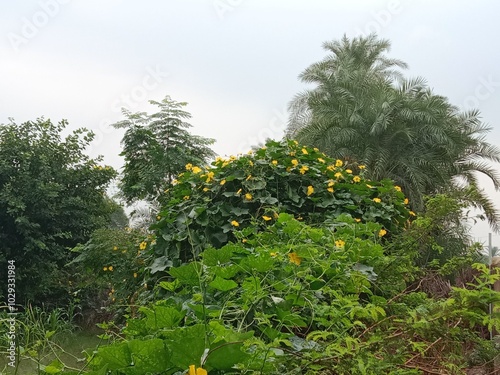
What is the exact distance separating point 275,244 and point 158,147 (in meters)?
5.37

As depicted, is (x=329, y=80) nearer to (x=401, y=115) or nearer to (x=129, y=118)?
(x=401, y=115)

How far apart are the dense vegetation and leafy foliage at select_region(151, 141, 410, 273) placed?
0.01 meters

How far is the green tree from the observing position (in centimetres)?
950

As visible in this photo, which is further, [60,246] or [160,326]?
[60,246]

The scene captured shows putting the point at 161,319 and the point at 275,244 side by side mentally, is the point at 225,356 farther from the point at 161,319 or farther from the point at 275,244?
the point at 275,244

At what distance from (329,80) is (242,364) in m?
10.6

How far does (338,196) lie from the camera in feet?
11.1

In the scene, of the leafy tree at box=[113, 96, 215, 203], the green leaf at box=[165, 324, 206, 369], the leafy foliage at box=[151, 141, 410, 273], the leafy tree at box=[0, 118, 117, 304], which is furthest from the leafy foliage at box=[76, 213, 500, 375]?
the leafy tree at box=[0, 118, 117, 304]

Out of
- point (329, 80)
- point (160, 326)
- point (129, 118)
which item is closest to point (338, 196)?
point (160, 326)

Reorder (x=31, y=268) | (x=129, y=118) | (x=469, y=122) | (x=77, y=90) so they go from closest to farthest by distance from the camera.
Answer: (x=77, y=90) < (x=129, y=118) < (x=31, y=268) < (x=469, y=122)

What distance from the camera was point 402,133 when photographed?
965cm

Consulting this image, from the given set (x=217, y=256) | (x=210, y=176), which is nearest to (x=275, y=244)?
(x=217, y=256)

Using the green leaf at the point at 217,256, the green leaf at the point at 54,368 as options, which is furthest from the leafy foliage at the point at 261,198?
the green leaf at the point at 54,368

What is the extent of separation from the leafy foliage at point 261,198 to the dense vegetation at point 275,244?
0.05 feet
